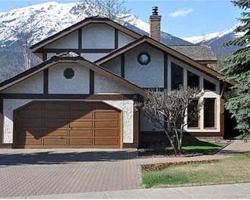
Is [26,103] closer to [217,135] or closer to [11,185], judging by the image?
[217,135]

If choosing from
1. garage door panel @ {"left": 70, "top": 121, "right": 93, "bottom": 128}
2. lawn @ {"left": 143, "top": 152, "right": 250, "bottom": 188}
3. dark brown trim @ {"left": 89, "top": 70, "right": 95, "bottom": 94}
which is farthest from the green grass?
lawn @ {"left": 143, "top": 152, "right": 250, "bottom": 188}

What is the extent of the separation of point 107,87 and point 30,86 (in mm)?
3756

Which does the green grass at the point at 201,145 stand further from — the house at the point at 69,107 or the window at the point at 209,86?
the window at the point at 209,86

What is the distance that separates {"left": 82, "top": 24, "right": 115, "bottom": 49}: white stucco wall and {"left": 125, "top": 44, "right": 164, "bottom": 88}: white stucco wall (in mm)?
2870

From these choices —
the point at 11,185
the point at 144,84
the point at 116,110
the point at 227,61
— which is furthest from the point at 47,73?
the point at 11,185

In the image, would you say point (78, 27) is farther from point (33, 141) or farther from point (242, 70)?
point (242, 70)

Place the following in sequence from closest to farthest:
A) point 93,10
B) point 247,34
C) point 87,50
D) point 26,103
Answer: point 247,34 < point 26,103 < point 87,50 < point 93,10

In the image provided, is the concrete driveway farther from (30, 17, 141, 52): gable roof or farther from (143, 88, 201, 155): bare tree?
(30, 17, 141, 52): gable roof

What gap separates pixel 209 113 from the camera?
31.6 meters

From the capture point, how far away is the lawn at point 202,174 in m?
13.3

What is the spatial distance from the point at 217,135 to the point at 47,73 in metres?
10.5

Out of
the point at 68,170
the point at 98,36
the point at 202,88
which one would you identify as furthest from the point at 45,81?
the point at 68,170

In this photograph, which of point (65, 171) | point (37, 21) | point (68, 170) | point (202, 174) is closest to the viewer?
point (202, 174)

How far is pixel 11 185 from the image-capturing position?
13.7 meters
